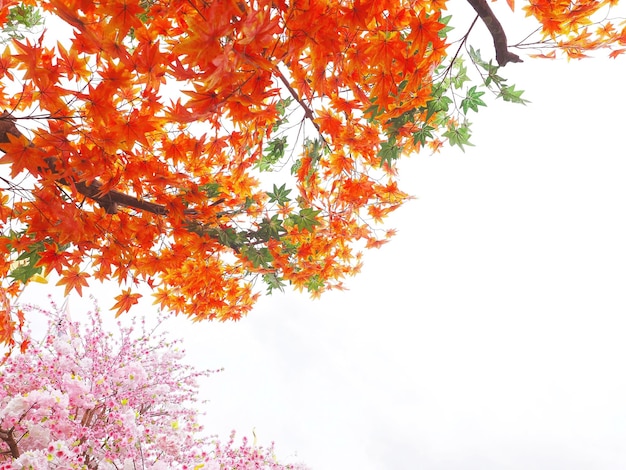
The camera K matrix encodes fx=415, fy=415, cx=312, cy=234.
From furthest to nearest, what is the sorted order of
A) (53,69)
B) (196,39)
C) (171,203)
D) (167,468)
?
1. (171,203)
2. (167,468)
3. (53,69)
4. (196,39)

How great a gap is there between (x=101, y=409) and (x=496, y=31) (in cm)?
169

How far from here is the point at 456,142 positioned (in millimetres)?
1390

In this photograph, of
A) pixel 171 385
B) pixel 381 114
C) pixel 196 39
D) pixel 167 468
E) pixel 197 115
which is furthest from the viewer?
pixel 171 385

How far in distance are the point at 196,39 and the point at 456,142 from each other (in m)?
1.02

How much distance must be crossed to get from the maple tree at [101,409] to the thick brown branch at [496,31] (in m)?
1.42

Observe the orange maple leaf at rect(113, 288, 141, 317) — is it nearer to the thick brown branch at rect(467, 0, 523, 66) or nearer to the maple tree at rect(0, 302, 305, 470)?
the maple tree at rect(0, 302, 305, 470)

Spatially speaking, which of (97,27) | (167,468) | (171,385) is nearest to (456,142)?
(97,27)

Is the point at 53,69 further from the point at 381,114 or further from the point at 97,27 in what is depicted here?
the point at 381,114

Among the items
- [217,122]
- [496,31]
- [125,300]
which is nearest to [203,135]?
[217,122]

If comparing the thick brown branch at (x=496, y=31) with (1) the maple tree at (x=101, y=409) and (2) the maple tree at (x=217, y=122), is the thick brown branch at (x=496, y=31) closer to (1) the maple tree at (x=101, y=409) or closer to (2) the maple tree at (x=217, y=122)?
(2) the maple tree at (x=217, y=122)

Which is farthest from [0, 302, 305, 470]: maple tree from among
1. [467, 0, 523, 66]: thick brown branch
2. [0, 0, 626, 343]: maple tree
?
[467, 0, 523, 66]: thick brown branch

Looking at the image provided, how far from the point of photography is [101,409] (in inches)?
58.0

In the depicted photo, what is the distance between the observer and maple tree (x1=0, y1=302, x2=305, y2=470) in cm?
120

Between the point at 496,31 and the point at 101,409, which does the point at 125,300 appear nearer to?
the point at 101,409
